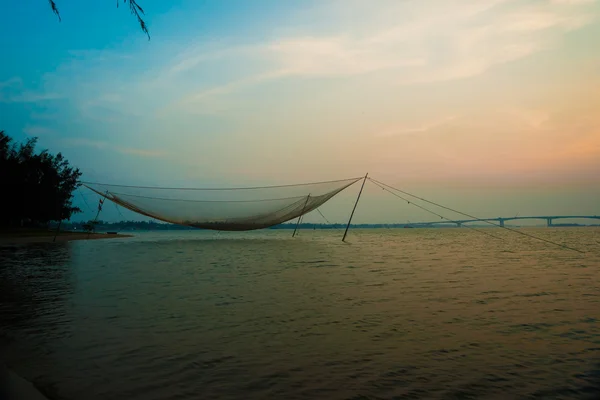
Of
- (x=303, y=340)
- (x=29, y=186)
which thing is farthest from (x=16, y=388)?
(x=29, y=186)

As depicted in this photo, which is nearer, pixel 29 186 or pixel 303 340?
pixel 303 340

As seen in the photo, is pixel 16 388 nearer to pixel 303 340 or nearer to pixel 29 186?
pixel 303 340

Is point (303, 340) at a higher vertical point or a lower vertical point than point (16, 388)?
lower

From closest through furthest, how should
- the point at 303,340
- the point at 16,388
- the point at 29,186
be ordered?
the point at 16,388, the point at 303,340, the point at 29,186

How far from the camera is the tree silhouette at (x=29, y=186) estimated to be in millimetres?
29984

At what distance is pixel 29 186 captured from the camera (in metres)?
31.2

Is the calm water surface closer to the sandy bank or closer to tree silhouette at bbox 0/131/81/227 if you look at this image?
the sandy bank

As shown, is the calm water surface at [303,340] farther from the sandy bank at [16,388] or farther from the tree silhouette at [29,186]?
the tree silhouette at [29,186]

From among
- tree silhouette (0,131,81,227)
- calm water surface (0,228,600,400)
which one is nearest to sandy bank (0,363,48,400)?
calm water surface (0,228,600,400)

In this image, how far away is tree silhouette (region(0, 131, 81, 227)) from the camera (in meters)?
30.0

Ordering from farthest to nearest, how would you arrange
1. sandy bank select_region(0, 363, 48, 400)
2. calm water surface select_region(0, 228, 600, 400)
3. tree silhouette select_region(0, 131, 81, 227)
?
tree silhouette select_region(0, 131, 81, 227)
calm water surface select_region(0, 228, 600, 400)
sandy bank select_region(0, 363, 48, 400)

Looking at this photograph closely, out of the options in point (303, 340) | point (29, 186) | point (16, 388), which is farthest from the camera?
point (29, 186)

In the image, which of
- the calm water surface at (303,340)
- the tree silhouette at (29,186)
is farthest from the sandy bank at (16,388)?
the tree silhouette at (29,186)

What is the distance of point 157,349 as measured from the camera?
3.96 meters
